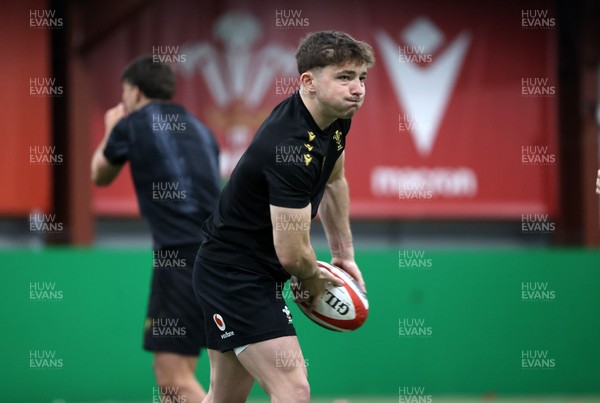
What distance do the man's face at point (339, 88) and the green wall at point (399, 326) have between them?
4.99 meters

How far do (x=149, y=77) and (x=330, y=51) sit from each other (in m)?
2.23

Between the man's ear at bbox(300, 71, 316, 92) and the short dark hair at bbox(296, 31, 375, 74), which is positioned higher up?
the short dark hair at bbox(296, 31, 375, 74)

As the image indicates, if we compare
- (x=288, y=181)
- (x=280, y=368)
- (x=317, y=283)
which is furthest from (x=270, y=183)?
(x=280, y=368)

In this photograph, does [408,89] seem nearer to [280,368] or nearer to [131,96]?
[131,96]

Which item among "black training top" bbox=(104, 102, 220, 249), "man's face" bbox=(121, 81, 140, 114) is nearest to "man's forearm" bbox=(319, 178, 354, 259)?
"black training top" bbox=(104, 102, 220, 249)

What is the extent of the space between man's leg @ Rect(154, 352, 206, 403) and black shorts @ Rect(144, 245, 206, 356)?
0.05 m

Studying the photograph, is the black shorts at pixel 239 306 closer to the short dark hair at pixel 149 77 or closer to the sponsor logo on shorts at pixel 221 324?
the sponsor logo on shorts at pixel 221 324

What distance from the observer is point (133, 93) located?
7148 millimetres

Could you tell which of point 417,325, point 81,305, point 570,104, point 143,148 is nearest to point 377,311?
point 417,325

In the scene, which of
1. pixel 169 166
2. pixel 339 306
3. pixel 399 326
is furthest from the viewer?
pixel 399 326

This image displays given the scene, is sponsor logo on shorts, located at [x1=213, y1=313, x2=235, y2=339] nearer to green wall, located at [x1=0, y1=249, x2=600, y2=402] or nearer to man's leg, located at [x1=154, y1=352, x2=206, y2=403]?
man's leg, located at [x1=154, y1=352, x2=206, y2=403]

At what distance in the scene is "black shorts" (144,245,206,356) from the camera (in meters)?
6.88

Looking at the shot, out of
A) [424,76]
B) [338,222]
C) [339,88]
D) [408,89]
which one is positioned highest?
[424,76]

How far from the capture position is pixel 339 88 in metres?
5.19
